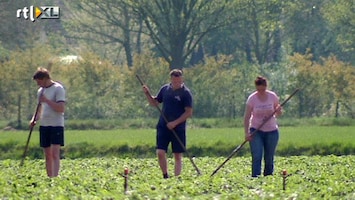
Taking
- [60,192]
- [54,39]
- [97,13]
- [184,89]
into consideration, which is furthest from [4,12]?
[60,192]

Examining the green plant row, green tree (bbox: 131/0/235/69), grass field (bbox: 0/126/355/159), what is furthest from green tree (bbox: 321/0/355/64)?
grass field (bbox: 0/126/355/159)

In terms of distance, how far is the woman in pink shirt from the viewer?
1717 centimetres

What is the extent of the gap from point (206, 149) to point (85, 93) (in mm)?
20146

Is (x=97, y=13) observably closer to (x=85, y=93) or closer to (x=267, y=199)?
(x=85, y=93)

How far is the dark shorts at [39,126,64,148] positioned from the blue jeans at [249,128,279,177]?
9.38ft

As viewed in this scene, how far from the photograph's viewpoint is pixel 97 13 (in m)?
65.7

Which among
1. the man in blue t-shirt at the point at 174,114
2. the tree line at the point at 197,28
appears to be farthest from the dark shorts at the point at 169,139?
the tree line at the point at 197,28

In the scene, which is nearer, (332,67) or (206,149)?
(206,149)

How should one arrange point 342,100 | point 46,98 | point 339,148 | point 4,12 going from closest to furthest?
1. point 46,98
2. point 339,148
3. point 342,100
4. point 4,12

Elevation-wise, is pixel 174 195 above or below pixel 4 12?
below

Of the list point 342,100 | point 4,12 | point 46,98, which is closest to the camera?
point 46,98

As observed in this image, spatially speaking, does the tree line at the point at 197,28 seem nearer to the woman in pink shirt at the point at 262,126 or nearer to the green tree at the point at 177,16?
the green tree at the point at 177,16

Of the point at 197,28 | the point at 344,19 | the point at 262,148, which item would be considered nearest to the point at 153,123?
the point at 197,28

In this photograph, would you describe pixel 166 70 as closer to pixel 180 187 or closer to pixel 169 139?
pixel 169 139
